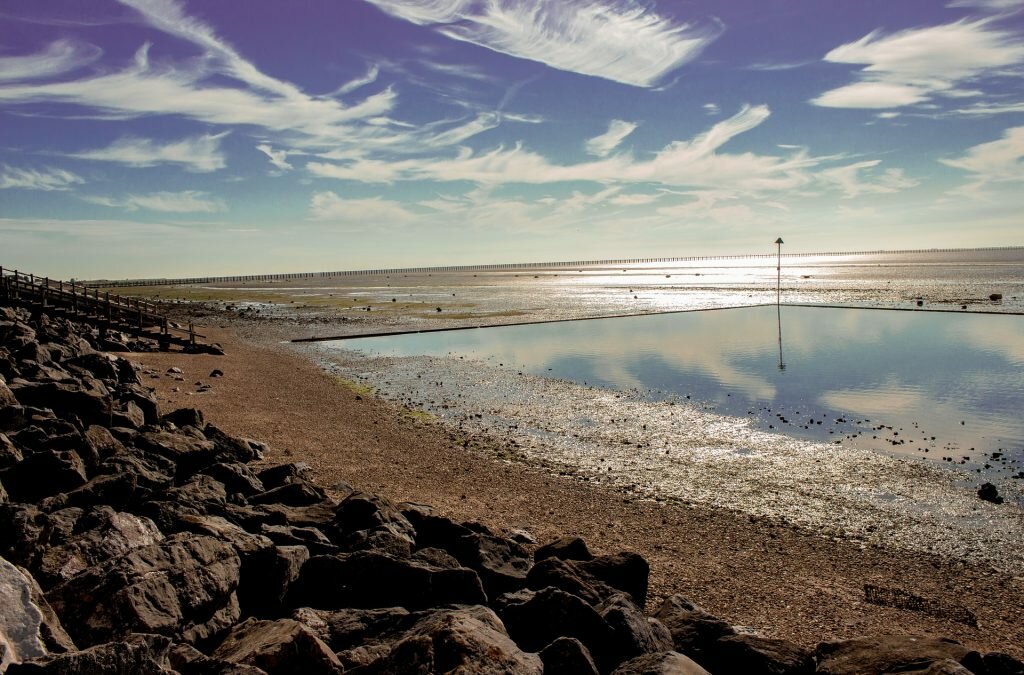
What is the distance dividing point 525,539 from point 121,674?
926 centimetres

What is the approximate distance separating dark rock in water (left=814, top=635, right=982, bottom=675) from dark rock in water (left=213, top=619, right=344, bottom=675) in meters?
6.15

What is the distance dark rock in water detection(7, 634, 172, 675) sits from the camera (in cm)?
575

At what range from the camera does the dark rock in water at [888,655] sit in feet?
26.5

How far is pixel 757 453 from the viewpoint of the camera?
814 inches

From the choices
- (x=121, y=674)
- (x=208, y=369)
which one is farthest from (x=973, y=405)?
(x=208, y=369)

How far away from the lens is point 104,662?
587 cm

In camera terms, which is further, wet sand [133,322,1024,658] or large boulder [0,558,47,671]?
wet sand [133,322,1024,658]

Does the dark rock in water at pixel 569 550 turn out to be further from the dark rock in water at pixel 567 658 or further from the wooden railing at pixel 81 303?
the wooden railing at pixel 81 303

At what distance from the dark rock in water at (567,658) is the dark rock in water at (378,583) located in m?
2.10

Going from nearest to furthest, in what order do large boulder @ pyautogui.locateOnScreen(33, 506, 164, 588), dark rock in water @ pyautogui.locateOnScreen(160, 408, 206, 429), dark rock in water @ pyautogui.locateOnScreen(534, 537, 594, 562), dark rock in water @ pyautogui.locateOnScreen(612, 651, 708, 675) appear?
dark rock in water @ pyautogui.locateOnScreen(612, 651, 708, 675), large boulder @ pyautogui.locateOnScreen(33, 506, 164, 588), dark rock in water @ pyautogui.locateOnScreen(534, 537, 594, 562), dark rock in water @ pyautogui.locateOnScreen(160, 408, 206, 429)

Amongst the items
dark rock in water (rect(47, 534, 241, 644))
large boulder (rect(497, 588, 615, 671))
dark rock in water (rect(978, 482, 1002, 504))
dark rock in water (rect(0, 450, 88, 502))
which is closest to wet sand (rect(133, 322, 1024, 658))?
large boulder (rect(497, 588, 615, 671))

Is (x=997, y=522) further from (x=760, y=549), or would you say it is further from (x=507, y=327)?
(x=507, y=327)

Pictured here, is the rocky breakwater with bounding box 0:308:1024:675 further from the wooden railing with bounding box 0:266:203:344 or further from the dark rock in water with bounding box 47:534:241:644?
the wooden railing with bounding box 0:266:203:344

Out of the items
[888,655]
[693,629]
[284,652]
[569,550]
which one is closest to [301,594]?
[284,652]
